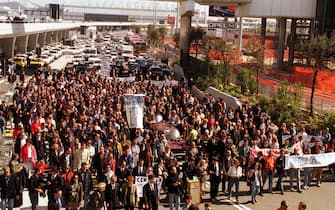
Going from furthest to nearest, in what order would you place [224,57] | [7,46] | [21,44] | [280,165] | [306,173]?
[21,44]
[7,46]
[224,57]
[306,173]
[280,165]

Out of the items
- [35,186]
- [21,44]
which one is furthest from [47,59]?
[35,186]

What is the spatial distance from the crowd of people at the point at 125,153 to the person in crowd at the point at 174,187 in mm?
23

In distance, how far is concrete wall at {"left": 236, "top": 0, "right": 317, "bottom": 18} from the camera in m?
46.5

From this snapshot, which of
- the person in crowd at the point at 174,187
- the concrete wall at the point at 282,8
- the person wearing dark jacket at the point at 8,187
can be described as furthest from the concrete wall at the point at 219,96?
the concrete wall at the point at 282,8

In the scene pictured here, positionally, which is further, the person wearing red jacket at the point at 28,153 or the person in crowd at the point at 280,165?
the person in crowd at the point at 280,165

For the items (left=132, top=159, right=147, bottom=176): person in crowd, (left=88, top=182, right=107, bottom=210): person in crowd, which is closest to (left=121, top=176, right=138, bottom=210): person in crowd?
(left=88, top=182, right=107, bottom=210): person in crowd

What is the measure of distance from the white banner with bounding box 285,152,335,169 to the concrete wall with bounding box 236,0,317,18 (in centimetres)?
3345

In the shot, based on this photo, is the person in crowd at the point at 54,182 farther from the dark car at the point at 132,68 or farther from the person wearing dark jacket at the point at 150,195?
the dark car at the point at 132,68

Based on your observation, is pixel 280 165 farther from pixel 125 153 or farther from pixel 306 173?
pixel 125 153

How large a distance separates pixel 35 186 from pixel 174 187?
305cm

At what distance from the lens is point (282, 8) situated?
153 feet

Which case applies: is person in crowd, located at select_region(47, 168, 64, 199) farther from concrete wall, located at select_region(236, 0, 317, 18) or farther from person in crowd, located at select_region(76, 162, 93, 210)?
concrete wall, located at select_region(236, 0, 317, 18)

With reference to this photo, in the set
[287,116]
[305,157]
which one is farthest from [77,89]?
[305,157]

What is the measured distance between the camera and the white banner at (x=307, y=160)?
14.3 m
